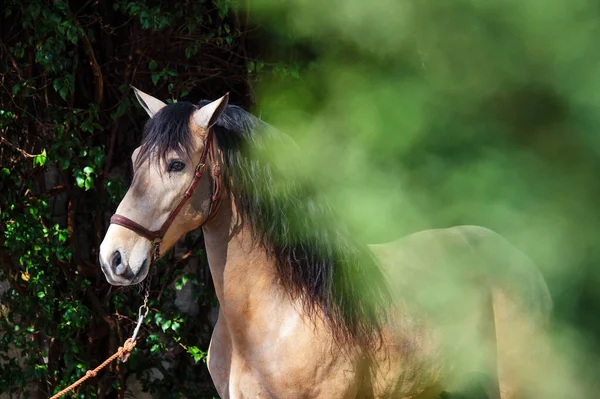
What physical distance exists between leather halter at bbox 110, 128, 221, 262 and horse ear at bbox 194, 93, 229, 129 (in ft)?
0.10

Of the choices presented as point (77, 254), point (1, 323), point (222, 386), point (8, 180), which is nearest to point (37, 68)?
point (8, 180)

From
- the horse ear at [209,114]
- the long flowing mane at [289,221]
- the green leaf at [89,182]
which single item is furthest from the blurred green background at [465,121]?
the green leaf at [89,182]

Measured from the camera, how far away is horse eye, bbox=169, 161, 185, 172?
2.42 m

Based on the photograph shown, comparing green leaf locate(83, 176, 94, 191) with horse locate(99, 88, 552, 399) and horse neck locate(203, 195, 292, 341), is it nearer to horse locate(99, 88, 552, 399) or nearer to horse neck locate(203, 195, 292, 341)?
horse locate(99, 88, 552, 399)

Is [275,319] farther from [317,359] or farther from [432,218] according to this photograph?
[432,218]

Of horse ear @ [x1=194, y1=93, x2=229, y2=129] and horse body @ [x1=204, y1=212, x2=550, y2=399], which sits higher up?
horse ear @ [x1=194, y1=93, x2=229, y2=129]

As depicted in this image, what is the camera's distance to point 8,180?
166 inches

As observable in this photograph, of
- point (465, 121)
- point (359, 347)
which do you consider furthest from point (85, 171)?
point (465, 121)

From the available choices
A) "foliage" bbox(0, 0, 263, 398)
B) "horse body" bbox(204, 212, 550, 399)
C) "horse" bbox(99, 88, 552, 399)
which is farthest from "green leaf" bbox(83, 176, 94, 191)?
"horse body" bbox(204, 212, 550, 399)

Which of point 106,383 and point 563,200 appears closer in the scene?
point 563,200

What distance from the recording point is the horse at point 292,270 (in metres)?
2.43

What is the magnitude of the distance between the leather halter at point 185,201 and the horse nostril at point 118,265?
3.5 inches

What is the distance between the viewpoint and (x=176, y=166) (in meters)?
2.43

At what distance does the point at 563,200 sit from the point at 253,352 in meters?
1.44
